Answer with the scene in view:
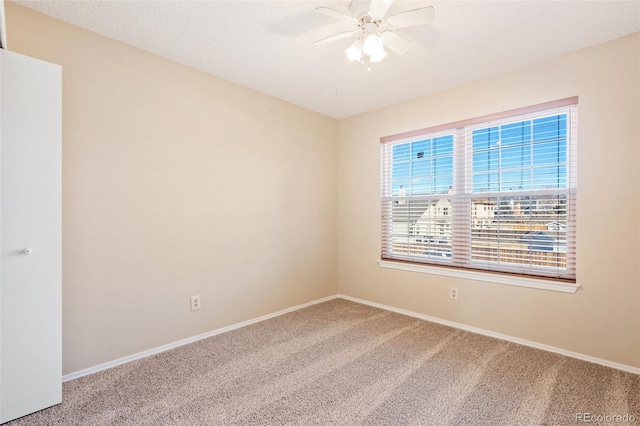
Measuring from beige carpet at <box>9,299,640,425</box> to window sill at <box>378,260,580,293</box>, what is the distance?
535 millimetres

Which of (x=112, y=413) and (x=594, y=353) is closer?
(x=112, y=413)

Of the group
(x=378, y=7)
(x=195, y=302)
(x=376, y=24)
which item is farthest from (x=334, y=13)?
(x=195, y=302)

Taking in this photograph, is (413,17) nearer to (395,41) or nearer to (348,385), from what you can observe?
(395,41)

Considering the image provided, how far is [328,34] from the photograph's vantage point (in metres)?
Answer: 2.30

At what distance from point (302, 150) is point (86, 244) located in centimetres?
237

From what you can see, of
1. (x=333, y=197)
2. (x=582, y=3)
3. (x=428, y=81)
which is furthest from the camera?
(x=333, y=197)

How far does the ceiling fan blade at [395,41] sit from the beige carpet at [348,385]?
2304 mm

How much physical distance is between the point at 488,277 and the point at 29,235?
11.4ft

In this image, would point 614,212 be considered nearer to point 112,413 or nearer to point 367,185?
point 367,185

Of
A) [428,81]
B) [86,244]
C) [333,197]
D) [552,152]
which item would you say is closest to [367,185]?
[333,197]

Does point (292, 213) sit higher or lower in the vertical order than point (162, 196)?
lower

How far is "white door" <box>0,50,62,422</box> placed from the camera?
5.57 ft

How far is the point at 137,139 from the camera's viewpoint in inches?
97.7

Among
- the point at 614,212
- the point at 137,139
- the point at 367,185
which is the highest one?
the point at 137,139
